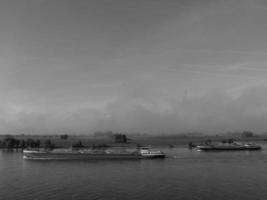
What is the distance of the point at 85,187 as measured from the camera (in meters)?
62.3

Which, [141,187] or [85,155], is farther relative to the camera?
[85,155]

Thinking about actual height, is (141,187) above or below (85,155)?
below

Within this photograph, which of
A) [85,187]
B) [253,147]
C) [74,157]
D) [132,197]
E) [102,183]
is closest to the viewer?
[132,197]

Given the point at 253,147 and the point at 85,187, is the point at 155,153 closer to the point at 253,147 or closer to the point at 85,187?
the point at 85,187

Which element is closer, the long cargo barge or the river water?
the river water

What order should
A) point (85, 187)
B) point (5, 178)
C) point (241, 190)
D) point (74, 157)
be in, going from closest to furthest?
point (241, 190), point (85, 187), point (5, 178), point (74, 157)

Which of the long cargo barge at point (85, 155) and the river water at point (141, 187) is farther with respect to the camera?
the long cargo barge at point (85, 155)

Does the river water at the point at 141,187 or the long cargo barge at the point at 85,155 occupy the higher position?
the long cargo barge at the point at 85,155

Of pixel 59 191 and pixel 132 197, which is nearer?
pixel 132 197

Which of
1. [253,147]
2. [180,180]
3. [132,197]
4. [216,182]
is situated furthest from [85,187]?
[253,147]

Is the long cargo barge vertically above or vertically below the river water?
above

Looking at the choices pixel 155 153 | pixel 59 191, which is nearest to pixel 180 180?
pixel 59 191

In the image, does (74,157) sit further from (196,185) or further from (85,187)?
(196,185)

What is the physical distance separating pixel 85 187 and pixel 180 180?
23.7 meters
